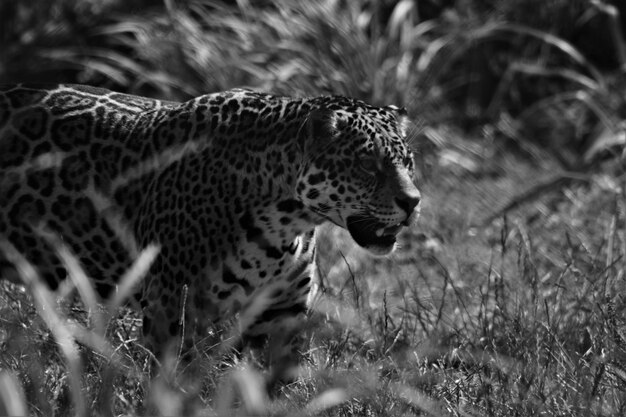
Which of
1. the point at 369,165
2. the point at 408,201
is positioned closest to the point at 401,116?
the point at 369,165

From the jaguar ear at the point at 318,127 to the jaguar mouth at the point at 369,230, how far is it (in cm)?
33

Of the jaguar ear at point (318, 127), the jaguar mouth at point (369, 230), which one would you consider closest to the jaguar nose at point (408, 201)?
the jaguar mouth at point (369, 230)

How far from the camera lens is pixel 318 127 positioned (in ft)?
16.3

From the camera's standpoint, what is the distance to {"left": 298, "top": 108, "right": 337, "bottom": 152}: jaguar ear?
496cm

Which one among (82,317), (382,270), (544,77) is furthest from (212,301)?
(544,77)

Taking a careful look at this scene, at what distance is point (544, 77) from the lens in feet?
35.5

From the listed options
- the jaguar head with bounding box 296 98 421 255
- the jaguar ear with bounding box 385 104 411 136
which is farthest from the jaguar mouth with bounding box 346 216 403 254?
the jaguar ear with bounding box 385 104 411 136

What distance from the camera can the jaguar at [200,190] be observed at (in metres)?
4.97

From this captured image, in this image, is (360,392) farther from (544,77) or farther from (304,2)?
(544,77)

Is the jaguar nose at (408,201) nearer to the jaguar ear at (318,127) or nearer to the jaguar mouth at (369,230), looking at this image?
the jaguar mouth at (369,230)

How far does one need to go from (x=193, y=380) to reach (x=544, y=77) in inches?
271

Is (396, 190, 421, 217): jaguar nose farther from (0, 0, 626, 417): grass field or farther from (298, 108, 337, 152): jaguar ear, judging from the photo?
(0, 0, 626, 417): grass field

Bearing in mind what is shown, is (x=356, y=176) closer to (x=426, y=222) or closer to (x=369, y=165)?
(x=369, y=165)

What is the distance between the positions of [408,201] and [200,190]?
876mm
